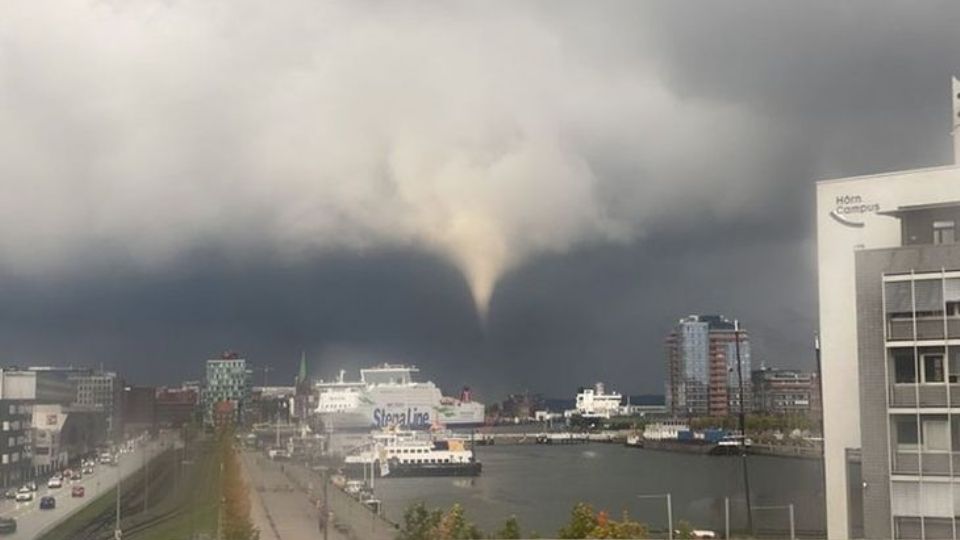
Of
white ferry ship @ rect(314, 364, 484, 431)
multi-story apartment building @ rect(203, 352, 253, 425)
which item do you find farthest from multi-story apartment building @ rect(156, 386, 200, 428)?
white ferry ship @ rect(314, 364, 484, 431)

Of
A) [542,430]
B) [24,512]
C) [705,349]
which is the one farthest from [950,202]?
[542,430]

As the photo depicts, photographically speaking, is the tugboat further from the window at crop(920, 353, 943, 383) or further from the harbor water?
the window at crop(920, 353, 943, 383)

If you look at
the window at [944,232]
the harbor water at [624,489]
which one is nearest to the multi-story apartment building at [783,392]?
the harbor water at [624,489]

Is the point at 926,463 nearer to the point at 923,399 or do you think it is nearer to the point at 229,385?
the point at 923,399

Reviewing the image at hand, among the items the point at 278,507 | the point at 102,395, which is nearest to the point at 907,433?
the point at 278,507

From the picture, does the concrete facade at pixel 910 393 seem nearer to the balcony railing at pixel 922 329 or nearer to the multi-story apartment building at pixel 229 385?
the balcony railing at pixel 922 329

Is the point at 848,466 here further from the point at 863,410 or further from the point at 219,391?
the point at 219,391
